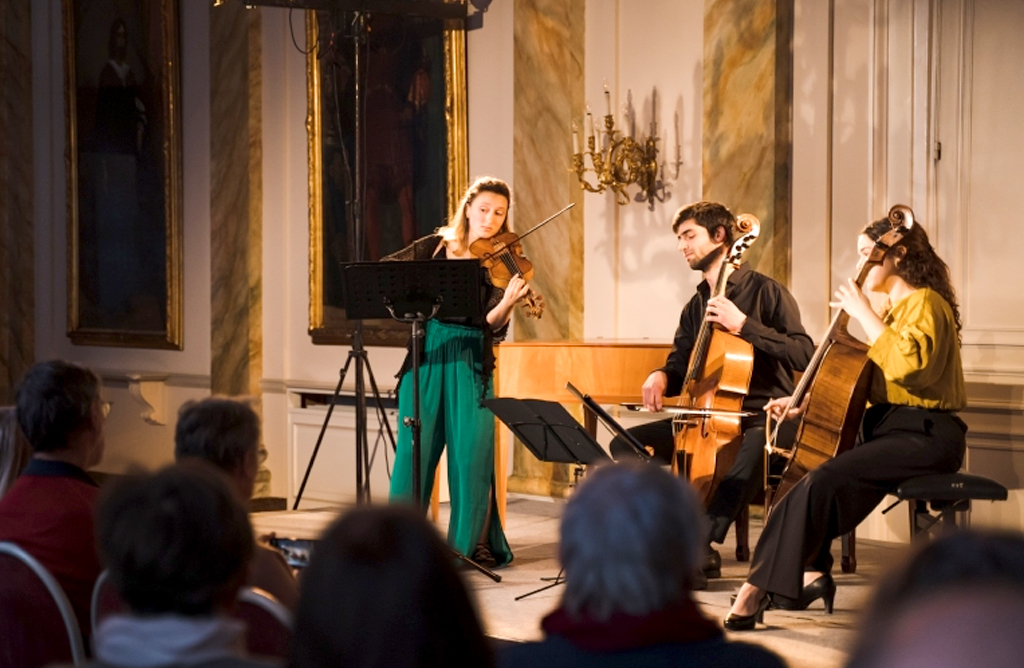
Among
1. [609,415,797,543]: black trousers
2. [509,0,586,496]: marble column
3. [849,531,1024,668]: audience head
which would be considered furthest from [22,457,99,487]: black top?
[509,0,586,496]: marble column

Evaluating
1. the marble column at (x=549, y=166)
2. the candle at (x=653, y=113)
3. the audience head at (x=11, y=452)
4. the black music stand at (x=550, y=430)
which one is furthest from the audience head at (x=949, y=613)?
the marble column at (x=549, y=166)

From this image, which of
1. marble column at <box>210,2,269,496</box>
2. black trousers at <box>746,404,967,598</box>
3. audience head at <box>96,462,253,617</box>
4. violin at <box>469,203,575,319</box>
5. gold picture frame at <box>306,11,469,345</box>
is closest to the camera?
audience head at <box>96,462,253,617</box>

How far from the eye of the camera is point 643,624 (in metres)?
1.56

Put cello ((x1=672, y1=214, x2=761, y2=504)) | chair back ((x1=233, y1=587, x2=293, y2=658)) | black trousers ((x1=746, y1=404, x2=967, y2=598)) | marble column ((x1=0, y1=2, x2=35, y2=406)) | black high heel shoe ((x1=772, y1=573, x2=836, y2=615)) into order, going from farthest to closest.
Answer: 1. marble column ((x1=0, y1=2, x2=35, y2=406))
2. cello ((x1=672, y1=214, x2=761, y2=504))
3. black high heel shoe ((x1=772, y1=573, x2=836, y2=615))
4. black trousers ((x1=746, y1=404, x2=967, y2=598))
5. chair back ((x1=233, y1=587, x2=293, y2=658))

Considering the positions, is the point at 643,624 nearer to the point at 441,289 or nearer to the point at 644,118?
the point at 441,289

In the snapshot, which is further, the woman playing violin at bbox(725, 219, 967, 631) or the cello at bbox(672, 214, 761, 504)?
the cello at bbox(672, 214, 761, 504)

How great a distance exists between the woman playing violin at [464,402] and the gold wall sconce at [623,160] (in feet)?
5.89

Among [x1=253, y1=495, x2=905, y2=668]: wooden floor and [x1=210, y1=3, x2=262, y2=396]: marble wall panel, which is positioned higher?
[x1=210, y1=3, x2=262, y2=396]: marble wall panel

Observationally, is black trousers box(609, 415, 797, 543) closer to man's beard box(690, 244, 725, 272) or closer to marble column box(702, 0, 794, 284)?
man's beard box(690, 244, 725, 272)

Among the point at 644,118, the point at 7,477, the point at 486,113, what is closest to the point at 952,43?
the point at 644,118

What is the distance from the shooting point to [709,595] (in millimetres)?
4891

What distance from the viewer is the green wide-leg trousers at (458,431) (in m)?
5.44

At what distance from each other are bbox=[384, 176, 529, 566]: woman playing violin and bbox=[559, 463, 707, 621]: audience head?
150 inches

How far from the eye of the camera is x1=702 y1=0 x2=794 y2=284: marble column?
644cm
